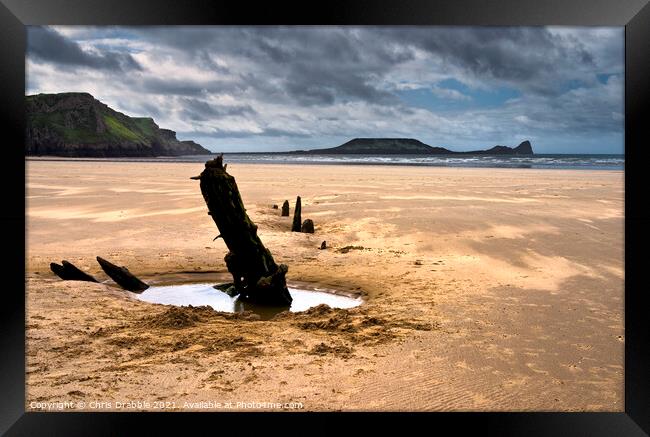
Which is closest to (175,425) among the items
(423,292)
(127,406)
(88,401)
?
(127,406)

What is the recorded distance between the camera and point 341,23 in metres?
4.92

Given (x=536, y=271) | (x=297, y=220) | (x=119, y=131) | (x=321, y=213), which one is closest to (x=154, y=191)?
(x=321, y=213)

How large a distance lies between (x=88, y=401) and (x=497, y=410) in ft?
12.1

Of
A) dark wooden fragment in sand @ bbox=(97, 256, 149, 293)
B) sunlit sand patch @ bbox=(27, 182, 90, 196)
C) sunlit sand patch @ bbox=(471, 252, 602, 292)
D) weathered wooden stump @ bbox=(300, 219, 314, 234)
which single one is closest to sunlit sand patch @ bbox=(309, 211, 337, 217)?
weathered wooden stump @ bbox=(300, 219, 314, 234)

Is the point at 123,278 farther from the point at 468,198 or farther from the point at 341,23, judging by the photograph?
the point at 468,198

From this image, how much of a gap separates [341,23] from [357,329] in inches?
156

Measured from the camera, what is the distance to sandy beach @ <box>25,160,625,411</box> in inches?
205

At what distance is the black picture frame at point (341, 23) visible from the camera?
4.60 metres

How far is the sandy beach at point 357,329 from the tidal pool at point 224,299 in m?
0.43

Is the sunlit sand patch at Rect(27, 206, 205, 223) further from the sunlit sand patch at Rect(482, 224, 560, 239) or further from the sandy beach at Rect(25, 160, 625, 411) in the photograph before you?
the sunlit sand patch at Rect(482, 224, 560, 239)

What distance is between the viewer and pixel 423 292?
9.29 meters

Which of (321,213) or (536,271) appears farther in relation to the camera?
(321,213)

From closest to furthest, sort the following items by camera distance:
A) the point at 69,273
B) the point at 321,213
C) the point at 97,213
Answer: the point at 69,273 → the point at 97,213 → the point at 321,213

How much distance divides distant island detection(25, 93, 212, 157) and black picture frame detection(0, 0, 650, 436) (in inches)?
4243
